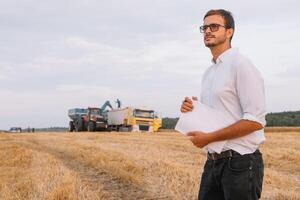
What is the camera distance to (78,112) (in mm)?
51031

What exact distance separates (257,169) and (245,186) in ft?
0.48

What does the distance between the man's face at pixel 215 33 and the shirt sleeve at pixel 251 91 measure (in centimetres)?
26

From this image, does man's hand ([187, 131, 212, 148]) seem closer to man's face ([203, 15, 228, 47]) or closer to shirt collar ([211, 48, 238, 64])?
shirt collar ([211, 48, 238, 64])

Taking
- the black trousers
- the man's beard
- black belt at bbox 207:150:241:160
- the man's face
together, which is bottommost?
the black trousers

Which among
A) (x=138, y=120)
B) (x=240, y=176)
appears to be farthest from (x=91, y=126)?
(x=240, y=176)

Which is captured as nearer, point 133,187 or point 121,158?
point 133,187

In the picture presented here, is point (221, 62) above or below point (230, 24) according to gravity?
below

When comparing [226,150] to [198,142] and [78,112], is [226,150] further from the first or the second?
[78,112]

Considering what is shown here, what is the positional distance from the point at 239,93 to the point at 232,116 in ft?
0.52

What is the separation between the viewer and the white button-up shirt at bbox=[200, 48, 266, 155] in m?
3.40

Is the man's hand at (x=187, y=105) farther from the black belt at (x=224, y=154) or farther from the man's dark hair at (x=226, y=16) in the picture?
the man's dark hair at (x=226, y=16)

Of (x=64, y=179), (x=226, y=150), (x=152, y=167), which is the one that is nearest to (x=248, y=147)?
(x=226, y=150)

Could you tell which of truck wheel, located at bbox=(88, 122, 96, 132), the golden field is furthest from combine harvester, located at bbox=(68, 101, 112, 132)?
the golden field

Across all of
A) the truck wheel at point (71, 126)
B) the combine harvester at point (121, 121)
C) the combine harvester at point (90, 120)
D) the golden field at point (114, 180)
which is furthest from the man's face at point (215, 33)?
the truck wheel at point (71, 126)
